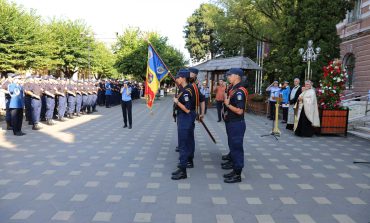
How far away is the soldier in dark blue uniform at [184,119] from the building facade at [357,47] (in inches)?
651

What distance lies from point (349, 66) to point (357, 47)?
1864mm

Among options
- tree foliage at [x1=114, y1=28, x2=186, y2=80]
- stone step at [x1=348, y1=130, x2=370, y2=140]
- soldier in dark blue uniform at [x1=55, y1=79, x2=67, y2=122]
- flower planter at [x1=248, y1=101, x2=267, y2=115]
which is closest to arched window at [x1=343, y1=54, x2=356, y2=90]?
flower planter at [x1=248, y1=101, x2=267, y2=115]

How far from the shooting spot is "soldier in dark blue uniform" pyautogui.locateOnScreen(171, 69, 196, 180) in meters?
5.91

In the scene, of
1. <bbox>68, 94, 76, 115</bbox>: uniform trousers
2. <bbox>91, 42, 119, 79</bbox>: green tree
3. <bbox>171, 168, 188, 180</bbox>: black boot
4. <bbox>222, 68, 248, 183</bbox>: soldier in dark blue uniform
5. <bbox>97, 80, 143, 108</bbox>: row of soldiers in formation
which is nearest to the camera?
<bbox>222, 68, 248, 183</bbox>: soldier in dark blue uniform

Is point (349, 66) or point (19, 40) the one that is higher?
point (19, 40)

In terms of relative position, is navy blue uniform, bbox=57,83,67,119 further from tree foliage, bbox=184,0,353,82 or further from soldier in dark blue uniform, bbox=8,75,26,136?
tree foliage, bbox=184,0,353,82

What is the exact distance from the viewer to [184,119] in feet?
19.8

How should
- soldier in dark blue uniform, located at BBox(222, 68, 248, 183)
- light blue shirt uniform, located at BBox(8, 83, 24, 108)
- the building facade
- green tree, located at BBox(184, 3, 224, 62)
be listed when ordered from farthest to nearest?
green tree, located at BBox(184, 3, 224, 62) < the building facade < light blue shirt uniform, located at BBox(8, 83, 24, 108) < soldier in dark blue uniform, located at BBox(222, 68, 248, 183)

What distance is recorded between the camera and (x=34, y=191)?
5098 millimetres

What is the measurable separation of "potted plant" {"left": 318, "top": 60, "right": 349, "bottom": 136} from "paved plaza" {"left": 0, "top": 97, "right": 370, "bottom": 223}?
1492mm

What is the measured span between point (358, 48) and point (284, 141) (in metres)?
13.8

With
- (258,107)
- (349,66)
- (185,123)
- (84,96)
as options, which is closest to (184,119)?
(185,123)

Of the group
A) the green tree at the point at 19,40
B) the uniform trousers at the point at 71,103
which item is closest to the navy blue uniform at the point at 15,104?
the uniform trousers at the point at 71,103

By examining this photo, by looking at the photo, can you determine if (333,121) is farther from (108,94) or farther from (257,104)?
(108,94)
